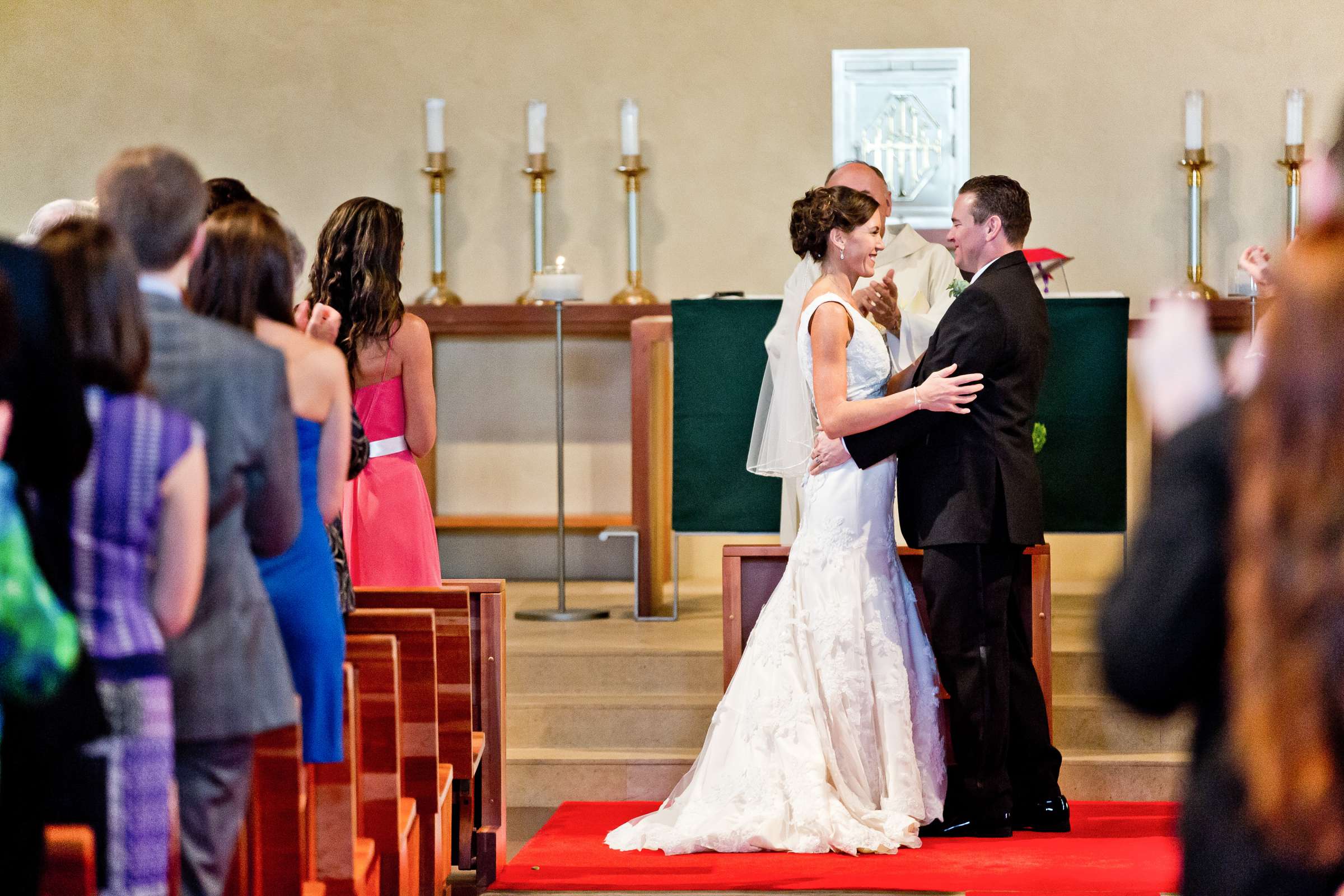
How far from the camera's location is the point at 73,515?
6.35ft

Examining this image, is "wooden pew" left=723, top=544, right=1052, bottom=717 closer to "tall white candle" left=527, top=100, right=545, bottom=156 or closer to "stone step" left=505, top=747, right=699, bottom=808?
"stone step" left=505, top=747, right=699, bottom=808

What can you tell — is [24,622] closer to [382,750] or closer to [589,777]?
[382,750]

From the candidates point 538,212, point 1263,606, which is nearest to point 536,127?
point 538,212

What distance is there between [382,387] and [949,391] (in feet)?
5.15

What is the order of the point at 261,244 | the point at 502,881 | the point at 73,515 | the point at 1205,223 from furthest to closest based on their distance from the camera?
1. the point at 1205,223
2. the point at 502,881
3. the point at 261,244
4. the point at 73,515

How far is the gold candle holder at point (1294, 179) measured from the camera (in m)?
6.85

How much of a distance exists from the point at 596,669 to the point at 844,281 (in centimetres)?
180

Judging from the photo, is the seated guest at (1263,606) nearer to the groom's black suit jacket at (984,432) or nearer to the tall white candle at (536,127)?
the groom's black suit jacket at (984,432)

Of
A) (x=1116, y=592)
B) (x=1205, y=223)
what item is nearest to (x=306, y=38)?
(x=1205, y=223)

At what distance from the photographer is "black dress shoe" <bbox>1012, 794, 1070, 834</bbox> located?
4230mm

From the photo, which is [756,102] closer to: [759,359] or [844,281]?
[759,359]

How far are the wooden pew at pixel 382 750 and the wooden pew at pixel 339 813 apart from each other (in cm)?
19

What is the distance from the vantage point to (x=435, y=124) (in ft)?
23.3

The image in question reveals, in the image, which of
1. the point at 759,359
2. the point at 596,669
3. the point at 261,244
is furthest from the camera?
the point at 759,359
